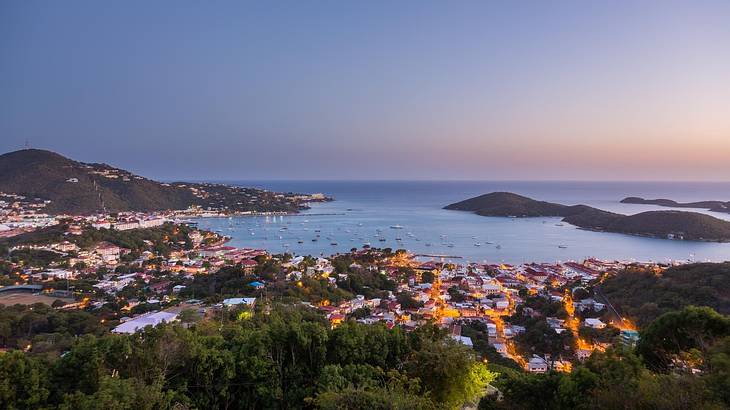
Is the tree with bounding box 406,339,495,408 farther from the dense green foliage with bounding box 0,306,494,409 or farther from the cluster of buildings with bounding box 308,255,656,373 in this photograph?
the cluster of buildings with bounding box 308,255,656,373

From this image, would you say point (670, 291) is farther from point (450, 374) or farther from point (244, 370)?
point (244, 370)

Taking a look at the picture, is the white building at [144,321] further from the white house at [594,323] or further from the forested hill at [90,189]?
the forested hill at [90,189]

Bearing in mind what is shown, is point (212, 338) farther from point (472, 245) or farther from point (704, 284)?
point (472, 245)

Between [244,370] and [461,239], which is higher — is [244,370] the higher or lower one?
the higher one

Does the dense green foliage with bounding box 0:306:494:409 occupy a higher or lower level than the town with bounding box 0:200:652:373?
higher

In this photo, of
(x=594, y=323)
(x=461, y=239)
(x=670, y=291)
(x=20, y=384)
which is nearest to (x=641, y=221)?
(x=461, y=239)

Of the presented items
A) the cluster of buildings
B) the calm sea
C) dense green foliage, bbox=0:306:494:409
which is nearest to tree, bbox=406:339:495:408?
dense green foliage, bbox=0:306:494:409

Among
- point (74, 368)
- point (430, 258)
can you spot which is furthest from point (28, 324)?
point (430, 258)
